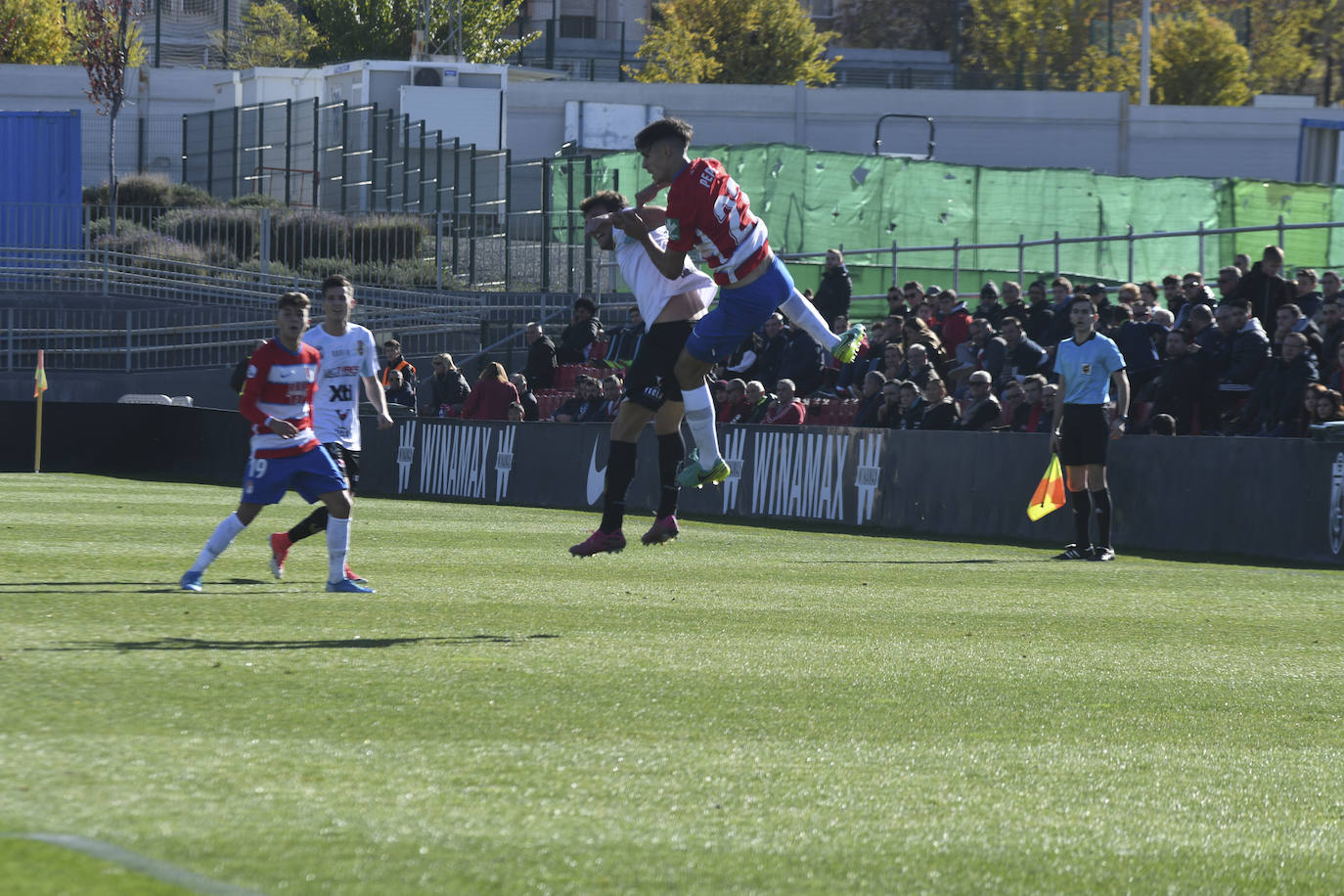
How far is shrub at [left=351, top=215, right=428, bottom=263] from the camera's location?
35000mm

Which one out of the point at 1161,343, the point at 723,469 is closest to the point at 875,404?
the point at 1161,343

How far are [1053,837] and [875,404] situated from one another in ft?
49.0

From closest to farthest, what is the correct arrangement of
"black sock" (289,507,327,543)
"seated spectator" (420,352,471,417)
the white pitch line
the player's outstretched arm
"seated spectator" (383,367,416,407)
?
the white pitch line < "black sock" (289,507,327,543) < the player's outstretched arm < "seated spectator" (420,352,471,417) < "seated spectator" (383,367,416,407)

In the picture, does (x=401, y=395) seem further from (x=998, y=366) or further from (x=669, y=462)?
(x=669, y=462)

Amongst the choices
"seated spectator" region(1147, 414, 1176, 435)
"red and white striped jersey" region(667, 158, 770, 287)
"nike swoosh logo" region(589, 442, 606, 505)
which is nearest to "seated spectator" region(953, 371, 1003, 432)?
"seated spectator" region(1147, 414, 1176, 435)

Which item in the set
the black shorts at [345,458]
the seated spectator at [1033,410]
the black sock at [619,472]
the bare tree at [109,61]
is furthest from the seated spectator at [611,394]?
the bare tree at [109,61]

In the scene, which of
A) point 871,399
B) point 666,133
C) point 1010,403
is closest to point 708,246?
point 666,133

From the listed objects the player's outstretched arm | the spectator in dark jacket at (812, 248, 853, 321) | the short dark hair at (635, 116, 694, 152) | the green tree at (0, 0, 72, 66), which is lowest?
the player's outstretched arm

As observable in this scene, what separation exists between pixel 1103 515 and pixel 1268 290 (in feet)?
16.7

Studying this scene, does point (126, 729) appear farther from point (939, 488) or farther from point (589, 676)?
point (939, 488)

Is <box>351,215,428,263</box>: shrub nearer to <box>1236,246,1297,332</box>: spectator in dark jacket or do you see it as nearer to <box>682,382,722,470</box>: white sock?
<box>1236,246,1297,332</box>: spectator in dark jacket

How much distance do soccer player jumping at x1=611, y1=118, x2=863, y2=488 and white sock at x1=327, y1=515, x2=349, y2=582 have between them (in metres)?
1.86

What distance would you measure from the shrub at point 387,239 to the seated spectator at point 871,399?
676 inches

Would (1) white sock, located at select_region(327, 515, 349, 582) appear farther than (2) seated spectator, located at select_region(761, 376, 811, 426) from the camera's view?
No
